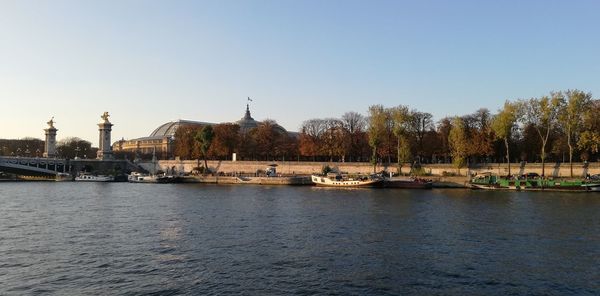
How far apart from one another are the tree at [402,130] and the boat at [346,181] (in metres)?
7.87

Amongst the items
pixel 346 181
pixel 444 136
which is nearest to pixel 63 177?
pixel 346 181

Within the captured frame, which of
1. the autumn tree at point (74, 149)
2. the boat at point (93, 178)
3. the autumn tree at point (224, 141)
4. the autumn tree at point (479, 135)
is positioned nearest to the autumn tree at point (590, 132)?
the autumn tree at point (479, 135)

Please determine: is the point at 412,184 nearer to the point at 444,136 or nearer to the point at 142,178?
the point at 444,136

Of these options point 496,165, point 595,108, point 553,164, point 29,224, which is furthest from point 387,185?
point 29,224

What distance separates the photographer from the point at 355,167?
108 metres

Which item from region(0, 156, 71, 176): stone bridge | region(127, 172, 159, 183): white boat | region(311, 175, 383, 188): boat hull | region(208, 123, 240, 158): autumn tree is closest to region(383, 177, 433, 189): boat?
region(311, 175, 383, 188): boat hull

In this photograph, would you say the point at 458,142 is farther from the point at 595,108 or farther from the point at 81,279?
the point at 81,279

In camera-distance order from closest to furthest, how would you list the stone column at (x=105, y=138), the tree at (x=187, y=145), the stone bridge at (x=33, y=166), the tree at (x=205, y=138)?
the tree at (x=205, y=138)
the stone bridge at (x=33, y=166)
the tree at (x=187, y=145)
the stone column at (x=105, y=138)

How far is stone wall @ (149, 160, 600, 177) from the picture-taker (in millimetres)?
87438

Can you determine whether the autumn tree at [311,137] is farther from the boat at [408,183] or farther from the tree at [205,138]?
the boat at [408,183]

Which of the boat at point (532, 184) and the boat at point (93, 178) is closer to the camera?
the boat at point (532, 184)

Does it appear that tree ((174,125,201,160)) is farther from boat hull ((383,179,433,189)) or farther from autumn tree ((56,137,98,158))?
boat hull ((383,179,433,189))

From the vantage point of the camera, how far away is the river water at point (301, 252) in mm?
21000

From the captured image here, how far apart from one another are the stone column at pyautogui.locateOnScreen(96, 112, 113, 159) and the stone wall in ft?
31.9
